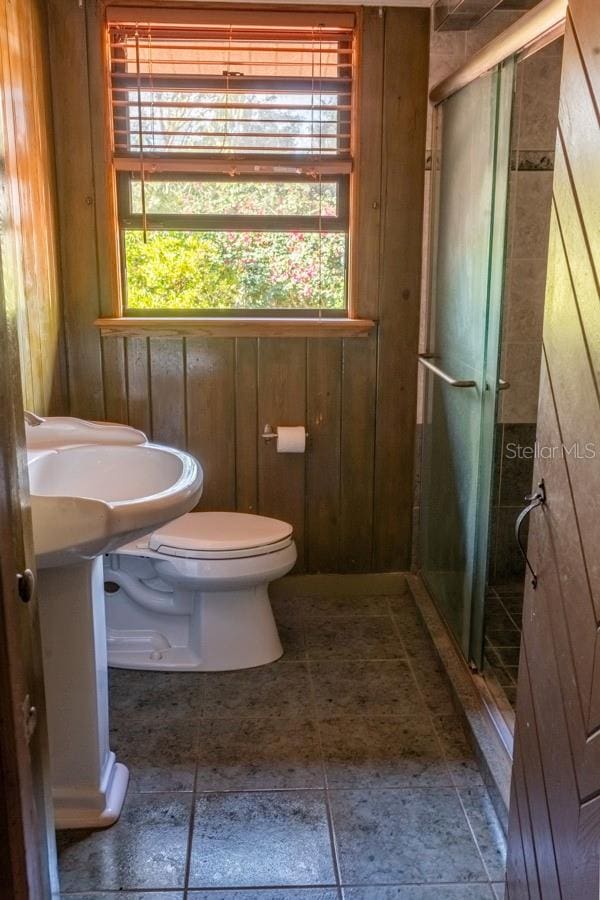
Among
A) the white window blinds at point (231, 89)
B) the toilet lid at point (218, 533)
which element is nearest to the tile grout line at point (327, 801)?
the toilet lid at point (218, 533)

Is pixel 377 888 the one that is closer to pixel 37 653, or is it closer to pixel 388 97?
A: pixel 37 653

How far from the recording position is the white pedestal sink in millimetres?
1698

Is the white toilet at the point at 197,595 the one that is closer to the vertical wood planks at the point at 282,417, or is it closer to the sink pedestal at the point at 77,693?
the vertical wood planks at the point at 282,417

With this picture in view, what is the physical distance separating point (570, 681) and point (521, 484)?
2066 mm

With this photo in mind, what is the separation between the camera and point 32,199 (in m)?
Answer: 2.56

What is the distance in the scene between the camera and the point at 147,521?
1.71 metres

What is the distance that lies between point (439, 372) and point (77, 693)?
148 cm

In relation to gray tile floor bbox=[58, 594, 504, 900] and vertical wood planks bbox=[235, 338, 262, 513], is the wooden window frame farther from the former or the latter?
gray tile floor bbox=[58, 594, 504, 900]

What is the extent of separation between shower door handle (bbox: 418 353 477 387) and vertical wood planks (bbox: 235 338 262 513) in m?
0.61

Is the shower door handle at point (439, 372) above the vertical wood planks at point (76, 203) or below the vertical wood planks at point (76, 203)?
below

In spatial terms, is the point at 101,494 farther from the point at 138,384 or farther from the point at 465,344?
the point at 465,344

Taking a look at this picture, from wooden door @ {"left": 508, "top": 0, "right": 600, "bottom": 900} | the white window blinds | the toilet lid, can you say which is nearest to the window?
the white window blinds

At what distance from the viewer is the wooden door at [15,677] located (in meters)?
0.96

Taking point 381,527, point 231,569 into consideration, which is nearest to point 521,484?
point 381,527
